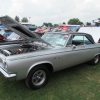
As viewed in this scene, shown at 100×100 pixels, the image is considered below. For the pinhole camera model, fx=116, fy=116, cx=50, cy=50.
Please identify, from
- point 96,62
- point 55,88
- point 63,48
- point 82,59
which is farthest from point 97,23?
point 55,88

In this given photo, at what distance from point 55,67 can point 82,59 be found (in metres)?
1.36

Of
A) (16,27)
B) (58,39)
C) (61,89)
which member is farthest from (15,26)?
Answer: (61,89)

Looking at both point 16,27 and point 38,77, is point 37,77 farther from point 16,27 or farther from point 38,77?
point 16,27

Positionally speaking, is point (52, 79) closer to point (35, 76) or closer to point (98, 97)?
point (35, 76)

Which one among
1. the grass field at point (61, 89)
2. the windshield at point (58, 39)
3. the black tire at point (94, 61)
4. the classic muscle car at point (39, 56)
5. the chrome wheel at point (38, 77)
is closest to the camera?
the classic muscle car at point (39, 56)

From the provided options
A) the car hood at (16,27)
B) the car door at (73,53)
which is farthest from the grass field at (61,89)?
the car hood at (16,27)

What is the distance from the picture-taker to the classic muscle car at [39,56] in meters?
2.81

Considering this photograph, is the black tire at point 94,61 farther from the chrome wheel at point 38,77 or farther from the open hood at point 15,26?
the open hood at point 15,26

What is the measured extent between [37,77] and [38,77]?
3 centimetres

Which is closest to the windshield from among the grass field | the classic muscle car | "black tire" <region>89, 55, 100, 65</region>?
the classic muscle car

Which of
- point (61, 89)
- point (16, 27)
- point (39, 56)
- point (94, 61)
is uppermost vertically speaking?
point (16, 27)

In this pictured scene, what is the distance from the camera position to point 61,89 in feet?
11.1

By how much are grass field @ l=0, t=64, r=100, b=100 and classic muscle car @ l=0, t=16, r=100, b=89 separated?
261 millimetres

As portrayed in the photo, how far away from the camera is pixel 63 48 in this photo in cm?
370
